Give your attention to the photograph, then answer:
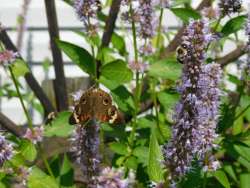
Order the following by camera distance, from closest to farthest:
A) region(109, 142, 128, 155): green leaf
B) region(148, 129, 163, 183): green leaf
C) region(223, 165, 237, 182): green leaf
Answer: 1. region(148, 129, 163, 183): green leaf
2. region(109, 142, 128, 155): green leaf
3. region(223, 165, 237, 182): green leaf

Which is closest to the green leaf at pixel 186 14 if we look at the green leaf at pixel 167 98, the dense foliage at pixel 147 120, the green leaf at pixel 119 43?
the dense foliage at pixel 147 120

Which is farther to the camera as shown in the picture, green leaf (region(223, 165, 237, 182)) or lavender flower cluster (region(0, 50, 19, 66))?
green leaf (region(223, 165, 237, 182))

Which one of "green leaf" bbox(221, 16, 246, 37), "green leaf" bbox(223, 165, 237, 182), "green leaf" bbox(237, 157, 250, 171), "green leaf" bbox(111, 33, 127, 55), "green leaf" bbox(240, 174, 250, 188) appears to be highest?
"green leaf" bbox(221, 16, 246, 37)

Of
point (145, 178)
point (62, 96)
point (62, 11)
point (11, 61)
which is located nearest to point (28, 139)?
point (11, 61)

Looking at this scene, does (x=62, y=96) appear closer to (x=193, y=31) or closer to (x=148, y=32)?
(x=148, y=32)

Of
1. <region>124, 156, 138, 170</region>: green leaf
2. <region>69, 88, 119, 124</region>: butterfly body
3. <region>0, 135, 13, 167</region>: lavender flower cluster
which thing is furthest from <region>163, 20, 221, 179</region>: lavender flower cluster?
<region>124, 156, 138, 170</region>: green leaf

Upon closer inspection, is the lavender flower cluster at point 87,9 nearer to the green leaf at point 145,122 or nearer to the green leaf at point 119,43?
the green leaf at point 145,122

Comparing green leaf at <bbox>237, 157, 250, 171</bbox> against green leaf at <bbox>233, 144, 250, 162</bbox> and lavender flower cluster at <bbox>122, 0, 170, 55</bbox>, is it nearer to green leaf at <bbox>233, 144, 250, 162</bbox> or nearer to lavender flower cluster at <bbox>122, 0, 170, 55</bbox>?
green leaf at <bbox>233, 144, 250, 162</bbox>
